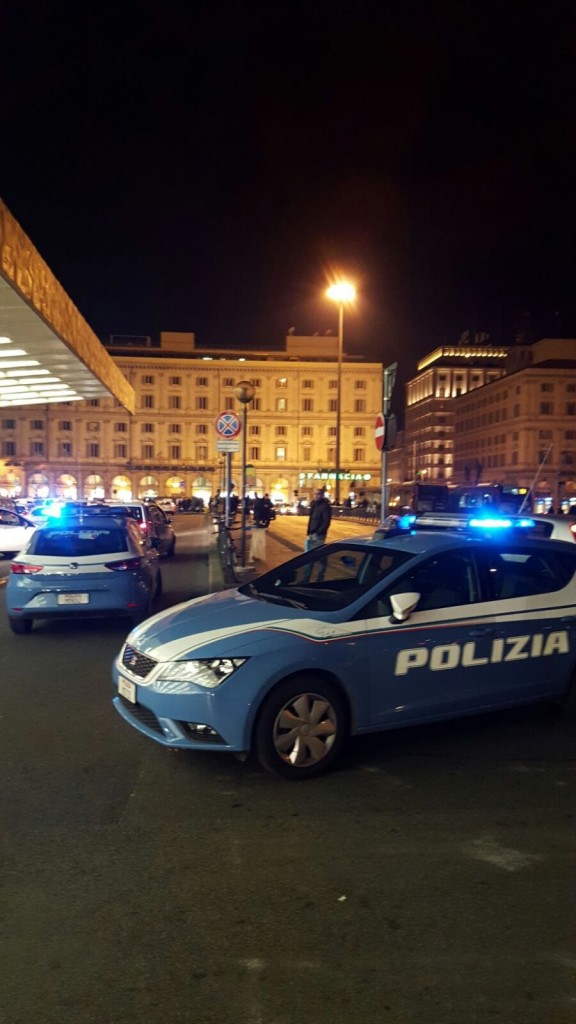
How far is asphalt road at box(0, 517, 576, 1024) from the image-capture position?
8.36ft

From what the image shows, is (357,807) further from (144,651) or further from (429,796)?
(144,651)

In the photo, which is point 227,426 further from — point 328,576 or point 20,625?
point 328,576

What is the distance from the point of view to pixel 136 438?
4107 inches

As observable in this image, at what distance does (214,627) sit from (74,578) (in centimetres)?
458

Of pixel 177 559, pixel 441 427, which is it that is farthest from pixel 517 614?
pixel 441 427

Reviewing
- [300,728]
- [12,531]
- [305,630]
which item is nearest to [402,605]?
[305,630]

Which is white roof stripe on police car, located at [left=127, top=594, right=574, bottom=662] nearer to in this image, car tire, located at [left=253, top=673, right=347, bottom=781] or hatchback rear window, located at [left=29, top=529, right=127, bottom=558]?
→ car tire, located at [left=253, top=673, right=347, bottom=781]

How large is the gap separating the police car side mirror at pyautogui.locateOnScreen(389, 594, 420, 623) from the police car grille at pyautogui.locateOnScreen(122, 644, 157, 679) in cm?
160

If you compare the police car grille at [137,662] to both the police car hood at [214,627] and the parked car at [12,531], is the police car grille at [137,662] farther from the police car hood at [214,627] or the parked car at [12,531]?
the parked car at [12,531]

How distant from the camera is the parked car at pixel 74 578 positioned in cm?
880

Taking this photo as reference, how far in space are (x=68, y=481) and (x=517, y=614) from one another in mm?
101747

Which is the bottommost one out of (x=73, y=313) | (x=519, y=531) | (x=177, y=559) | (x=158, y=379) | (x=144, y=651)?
(x=177, y=559)

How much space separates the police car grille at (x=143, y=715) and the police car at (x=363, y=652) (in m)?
0.01

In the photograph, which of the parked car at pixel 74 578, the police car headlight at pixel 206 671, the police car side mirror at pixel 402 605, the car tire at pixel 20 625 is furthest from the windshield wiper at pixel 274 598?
the car tire at pixel 20 625
